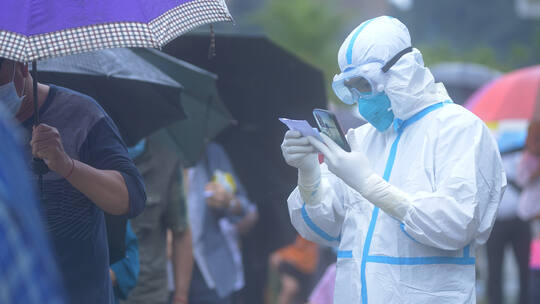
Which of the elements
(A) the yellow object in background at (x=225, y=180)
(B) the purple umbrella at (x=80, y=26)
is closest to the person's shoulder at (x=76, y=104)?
(B) the purple umbrella at (x=80, y=26)

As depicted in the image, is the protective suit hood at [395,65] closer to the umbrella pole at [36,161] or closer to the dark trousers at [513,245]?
the umbrella pole at [36,161]

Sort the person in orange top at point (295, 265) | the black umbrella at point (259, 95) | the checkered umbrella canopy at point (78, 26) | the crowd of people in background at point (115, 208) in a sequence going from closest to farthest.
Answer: the crowd of people in background at point (115, 208)
the checkered umbrella canopy at point (78, 26)
the black umbrella at point (259, 95)
the person in orange top at point (295, 265)

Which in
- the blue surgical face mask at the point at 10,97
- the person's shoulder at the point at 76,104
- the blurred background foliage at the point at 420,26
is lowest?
the blurred background foliage at the point at 420,26

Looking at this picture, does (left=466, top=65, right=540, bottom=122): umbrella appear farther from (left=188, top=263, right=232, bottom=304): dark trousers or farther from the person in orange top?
(left=188, top=263, right=232, bottom=304): dark trousers

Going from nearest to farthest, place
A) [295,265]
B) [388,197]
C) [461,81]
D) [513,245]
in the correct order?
1. [388,197]
2. [295,265]
3. [513,245]
4. [461,81]

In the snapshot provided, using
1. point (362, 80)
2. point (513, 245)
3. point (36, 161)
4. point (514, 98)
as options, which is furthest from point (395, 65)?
point (513, 245)

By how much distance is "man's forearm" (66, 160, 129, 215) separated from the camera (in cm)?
257

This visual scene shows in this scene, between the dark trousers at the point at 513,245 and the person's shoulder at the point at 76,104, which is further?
the dark trousers at the point at 513,245

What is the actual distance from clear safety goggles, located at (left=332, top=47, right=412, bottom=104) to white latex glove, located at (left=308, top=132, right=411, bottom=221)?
0.17m

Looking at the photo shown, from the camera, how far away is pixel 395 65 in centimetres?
299

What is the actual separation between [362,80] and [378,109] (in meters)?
0.12

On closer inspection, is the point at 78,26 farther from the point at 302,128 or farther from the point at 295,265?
the point at 295,265

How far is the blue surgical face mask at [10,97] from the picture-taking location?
2621 mm

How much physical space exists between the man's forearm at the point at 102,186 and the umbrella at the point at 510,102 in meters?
4.35
